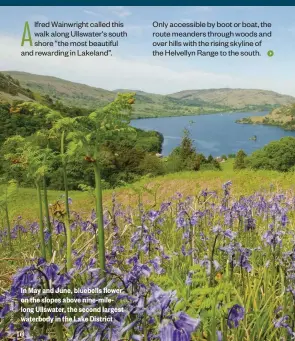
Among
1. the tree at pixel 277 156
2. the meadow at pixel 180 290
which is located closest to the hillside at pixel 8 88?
the meadow at pixel 180 290

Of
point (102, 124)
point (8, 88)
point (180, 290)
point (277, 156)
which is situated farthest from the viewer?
point (277, 156)

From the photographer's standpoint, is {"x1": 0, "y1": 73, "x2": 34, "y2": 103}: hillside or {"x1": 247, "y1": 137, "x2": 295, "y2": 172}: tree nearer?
{"x1": 0, "y1": 73, "x2": 34, "y2": 103}: hillside

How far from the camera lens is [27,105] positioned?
9.11 feet

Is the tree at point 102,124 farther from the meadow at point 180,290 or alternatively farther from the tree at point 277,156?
the tree at point 277,156

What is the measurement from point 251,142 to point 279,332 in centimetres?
16650

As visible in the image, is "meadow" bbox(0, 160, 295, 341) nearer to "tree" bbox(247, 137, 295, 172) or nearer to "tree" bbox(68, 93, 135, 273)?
"tree" bbox(68, 93, 135, 273)

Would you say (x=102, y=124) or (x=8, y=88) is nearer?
(x=102, y=124)

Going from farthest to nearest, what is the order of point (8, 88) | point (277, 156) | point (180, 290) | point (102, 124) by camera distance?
point (277, 156) → point (8, 88) → point (102, 124) → point (180, 290)

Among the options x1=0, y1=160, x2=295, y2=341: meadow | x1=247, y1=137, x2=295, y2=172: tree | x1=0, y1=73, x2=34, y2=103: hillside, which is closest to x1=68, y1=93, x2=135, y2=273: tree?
x1=0, y1=160, x2=295, y2=341: meadow

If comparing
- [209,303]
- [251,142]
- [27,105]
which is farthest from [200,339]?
[251,142]

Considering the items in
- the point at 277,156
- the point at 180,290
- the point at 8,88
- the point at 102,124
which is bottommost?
the point at 277,156

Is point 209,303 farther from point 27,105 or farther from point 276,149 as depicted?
point 276,149

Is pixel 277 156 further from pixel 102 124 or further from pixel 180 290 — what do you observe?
pixel 180 290

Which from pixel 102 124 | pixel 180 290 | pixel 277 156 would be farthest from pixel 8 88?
pixel 277 156
